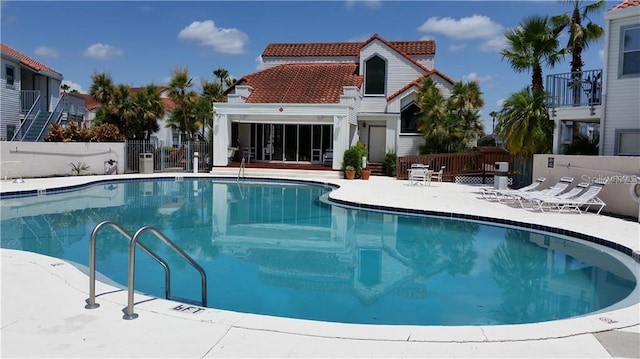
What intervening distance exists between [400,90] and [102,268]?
22.7 m

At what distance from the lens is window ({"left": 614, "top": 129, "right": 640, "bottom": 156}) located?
15844 mm

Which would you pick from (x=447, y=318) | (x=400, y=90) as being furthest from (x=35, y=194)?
(x=400, y=90)

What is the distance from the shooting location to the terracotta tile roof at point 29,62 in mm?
27178

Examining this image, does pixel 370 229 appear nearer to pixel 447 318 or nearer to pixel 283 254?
pixel 283 254

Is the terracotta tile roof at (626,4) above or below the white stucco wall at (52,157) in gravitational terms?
above

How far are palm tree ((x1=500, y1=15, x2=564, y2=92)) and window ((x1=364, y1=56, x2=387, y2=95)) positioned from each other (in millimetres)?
10218

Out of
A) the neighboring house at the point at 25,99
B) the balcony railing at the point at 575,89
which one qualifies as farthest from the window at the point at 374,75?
the neighboring house at the point at 25,99

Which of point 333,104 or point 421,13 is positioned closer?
point 421,13

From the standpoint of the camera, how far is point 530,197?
14852mm

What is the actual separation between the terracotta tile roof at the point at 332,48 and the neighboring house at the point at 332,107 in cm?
10

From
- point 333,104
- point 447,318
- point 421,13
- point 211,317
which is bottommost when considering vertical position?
point 447,318

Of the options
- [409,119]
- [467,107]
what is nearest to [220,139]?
[409,119]

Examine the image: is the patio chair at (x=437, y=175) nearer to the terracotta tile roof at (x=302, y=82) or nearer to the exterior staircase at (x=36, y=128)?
the terracotta tile roof at (x=302, y=82)

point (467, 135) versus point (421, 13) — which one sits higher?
point (421, 13)
